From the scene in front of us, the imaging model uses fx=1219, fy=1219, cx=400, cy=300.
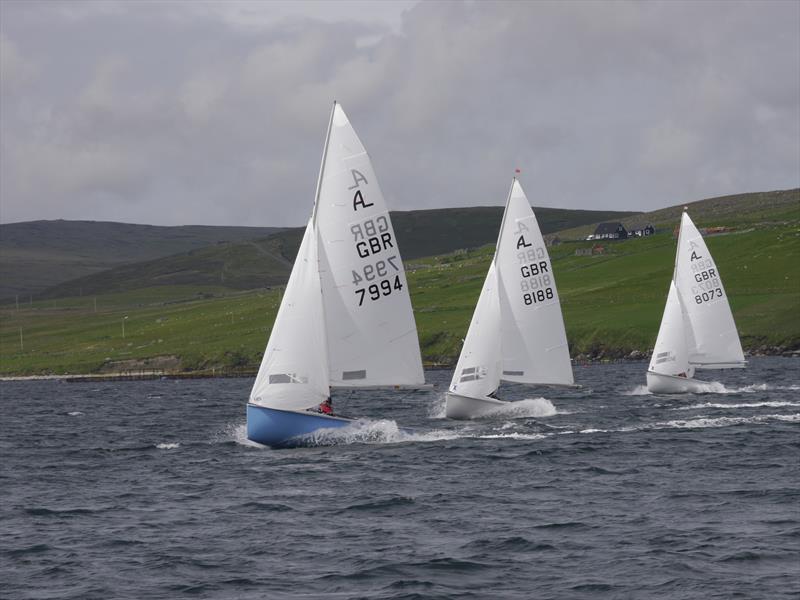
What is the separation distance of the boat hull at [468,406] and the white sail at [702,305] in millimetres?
24559

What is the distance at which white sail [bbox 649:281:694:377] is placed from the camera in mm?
72688

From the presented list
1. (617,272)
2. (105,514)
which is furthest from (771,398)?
(617,272)

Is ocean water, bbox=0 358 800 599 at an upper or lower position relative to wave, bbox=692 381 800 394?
lower

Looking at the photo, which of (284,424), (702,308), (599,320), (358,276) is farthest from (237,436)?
(599,320)

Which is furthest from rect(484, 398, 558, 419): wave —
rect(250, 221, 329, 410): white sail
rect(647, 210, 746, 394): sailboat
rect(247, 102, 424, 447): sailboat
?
rect(647, 210, 746, 394): sailboat

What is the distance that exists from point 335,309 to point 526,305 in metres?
18.5

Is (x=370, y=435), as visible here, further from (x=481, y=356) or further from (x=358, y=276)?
(x=481, y=356)

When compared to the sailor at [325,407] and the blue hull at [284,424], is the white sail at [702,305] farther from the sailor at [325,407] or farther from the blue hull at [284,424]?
the blue hull at [284,424]

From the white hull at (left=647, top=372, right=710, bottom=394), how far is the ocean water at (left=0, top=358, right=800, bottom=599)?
13.2 meters

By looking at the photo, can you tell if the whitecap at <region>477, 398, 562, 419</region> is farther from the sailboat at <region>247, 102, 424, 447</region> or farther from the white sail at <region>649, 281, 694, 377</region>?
the sailboat at <region>247, 102, 424, 447</region>

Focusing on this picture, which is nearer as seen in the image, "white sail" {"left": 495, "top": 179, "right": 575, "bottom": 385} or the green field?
"white sail" {"left": 495, "top": 179, "right": 575, "bottom": 385}

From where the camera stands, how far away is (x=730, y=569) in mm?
25141

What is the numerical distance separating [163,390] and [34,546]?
297ft

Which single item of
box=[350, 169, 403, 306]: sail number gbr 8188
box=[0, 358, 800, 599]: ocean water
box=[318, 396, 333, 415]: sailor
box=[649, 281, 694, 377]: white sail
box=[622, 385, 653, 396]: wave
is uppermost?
box=[350, 169, 403, 306]: sail number gbr 8188
